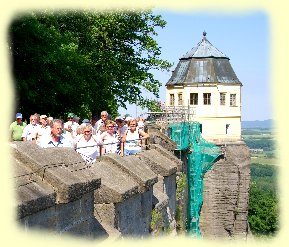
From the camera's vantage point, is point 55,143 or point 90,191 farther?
point 55,143

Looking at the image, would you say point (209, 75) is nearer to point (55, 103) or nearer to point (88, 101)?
point (88, 101)

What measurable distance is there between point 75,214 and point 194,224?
20.9 metres

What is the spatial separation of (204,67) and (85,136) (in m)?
39.2

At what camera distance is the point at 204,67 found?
1890 inches

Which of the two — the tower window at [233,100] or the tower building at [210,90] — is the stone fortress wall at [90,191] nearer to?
the tower building at [210,90]

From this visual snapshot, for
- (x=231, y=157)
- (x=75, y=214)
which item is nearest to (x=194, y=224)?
(x=231, y=157)

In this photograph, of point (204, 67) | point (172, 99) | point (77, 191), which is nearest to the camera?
point (77, 191)

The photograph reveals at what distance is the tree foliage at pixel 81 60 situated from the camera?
19328 mm

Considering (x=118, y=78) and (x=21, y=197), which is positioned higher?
(x=118, y=78)

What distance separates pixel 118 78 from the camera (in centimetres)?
2934

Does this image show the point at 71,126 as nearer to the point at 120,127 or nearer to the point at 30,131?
the point at 120,127

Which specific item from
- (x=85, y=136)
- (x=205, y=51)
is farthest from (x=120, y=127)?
(x=205, y=51)

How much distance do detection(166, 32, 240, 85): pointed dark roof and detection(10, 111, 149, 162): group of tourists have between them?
35621mm

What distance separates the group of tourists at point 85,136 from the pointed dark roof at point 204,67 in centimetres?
3562
